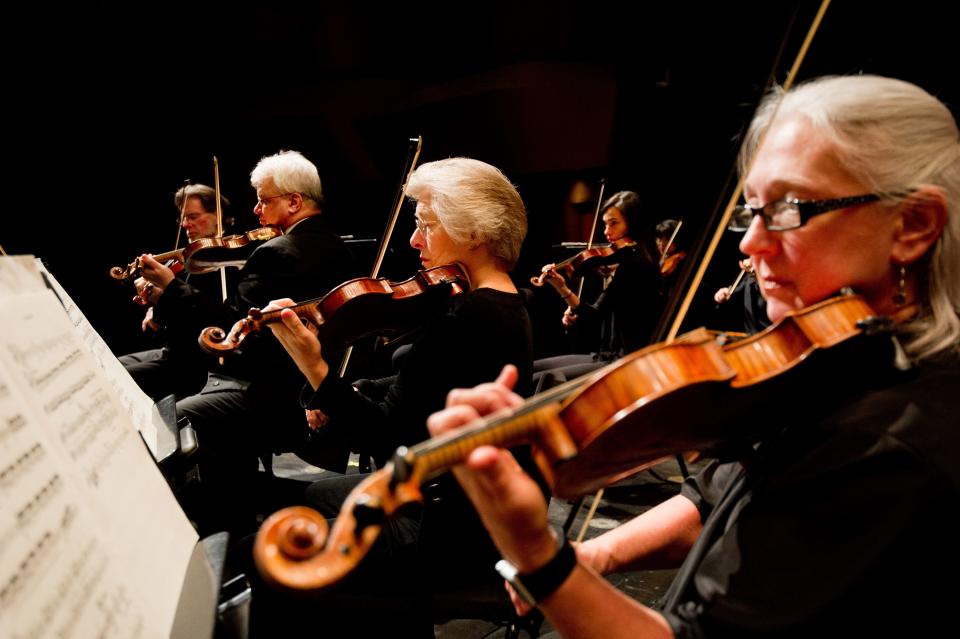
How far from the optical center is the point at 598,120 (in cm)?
580

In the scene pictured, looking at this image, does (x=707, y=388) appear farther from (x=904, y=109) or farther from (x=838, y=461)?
(x=904, y=109)

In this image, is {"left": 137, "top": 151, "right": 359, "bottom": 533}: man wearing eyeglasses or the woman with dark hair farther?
the woman with dark hair

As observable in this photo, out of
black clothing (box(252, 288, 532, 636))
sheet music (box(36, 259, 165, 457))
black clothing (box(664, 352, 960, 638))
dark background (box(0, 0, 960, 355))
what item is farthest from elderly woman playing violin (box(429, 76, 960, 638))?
dark background (box(0, 0, 960, 355))

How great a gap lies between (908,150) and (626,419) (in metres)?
0.67

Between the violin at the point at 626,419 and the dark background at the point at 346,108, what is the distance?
3.78 meters

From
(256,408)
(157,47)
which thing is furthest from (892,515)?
(157,47)

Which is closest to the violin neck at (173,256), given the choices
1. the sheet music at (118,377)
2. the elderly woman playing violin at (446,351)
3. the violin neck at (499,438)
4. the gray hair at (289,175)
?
the gray hair at (289,175)

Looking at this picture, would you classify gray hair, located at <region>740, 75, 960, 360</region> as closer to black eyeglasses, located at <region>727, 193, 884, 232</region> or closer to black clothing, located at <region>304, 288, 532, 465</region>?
black eyeglasses, located at <region>727, 193, 884, 232</region>

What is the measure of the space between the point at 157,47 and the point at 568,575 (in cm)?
601

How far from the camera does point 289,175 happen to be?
3.56 metres

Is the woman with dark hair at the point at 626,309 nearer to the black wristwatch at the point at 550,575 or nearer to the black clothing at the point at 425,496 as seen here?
the black clothing at the point at 425,496

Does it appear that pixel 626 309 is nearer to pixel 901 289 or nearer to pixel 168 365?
pixel 168 365

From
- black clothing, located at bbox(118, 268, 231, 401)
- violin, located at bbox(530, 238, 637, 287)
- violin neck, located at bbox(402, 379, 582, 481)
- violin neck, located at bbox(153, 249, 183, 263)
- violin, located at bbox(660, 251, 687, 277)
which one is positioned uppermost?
violin neck, located at bbox(402, 379, 582, 481)

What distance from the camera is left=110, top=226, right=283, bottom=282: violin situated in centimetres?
414
